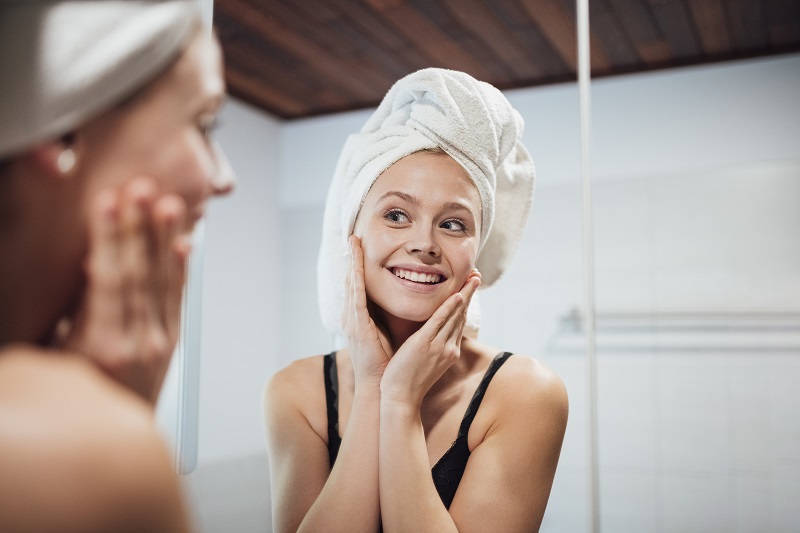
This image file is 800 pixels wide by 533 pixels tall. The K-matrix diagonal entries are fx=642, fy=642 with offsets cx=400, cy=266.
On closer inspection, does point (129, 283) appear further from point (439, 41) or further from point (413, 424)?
point (439, 41)

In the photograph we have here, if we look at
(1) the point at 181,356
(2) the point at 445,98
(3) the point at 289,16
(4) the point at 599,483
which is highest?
(3) the point at 289,16

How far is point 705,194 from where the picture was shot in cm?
121

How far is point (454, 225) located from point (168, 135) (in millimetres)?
530

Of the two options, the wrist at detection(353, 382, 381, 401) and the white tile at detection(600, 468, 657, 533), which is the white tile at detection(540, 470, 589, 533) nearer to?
the white tile at detection(600, 468, 657, 533)

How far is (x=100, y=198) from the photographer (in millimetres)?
375

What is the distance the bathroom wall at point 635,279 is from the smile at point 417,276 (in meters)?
0.22

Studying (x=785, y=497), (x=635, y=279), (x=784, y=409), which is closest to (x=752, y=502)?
(x=785, y=497)

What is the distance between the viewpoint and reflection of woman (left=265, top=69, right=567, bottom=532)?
2.64ft

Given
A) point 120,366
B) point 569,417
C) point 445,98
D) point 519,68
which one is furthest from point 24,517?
point 519,68

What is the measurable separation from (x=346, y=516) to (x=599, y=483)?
1.61 feet

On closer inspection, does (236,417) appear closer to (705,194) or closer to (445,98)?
(445,98)

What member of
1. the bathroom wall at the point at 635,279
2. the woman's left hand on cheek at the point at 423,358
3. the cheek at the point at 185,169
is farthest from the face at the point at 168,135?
the bathroom wall at the point at 635,279

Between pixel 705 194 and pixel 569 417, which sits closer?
pixel 569 417

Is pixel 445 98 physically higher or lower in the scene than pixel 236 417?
higher
